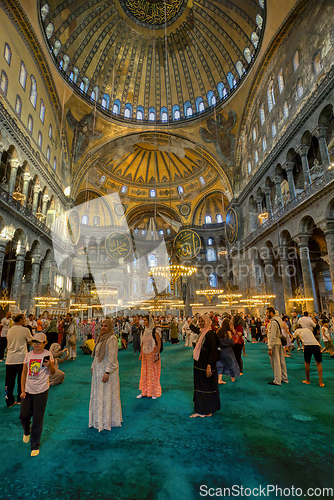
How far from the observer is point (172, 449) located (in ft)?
9.18

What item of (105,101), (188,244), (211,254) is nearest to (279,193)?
(188,244)

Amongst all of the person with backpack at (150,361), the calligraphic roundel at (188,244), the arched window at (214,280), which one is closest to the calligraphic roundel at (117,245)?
the calligraphic roundel at (188,244)

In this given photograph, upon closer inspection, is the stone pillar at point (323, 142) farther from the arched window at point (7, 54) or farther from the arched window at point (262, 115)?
the arched window at point (7, 54)

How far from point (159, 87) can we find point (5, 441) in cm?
2673

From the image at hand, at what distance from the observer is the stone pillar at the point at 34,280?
15.3 metres

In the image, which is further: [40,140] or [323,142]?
[40,140]

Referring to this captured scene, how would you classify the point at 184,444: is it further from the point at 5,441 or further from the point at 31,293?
the point at 31,293

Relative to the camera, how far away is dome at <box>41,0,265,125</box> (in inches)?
690

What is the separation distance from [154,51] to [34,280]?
68.2 ft

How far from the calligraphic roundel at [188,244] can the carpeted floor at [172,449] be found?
44.4ft

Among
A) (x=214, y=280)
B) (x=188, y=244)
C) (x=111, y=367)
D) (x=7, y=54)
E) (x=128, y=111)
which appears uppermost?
(x=128, y=111)

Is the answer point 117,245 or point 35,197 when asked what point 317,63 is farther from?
point 117,245

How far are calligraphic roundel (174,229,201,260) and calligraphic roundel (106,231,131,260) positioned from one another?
8410mm

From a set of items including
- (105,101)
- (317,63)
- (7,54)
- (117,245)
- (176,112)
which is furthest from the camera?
(117,245)
